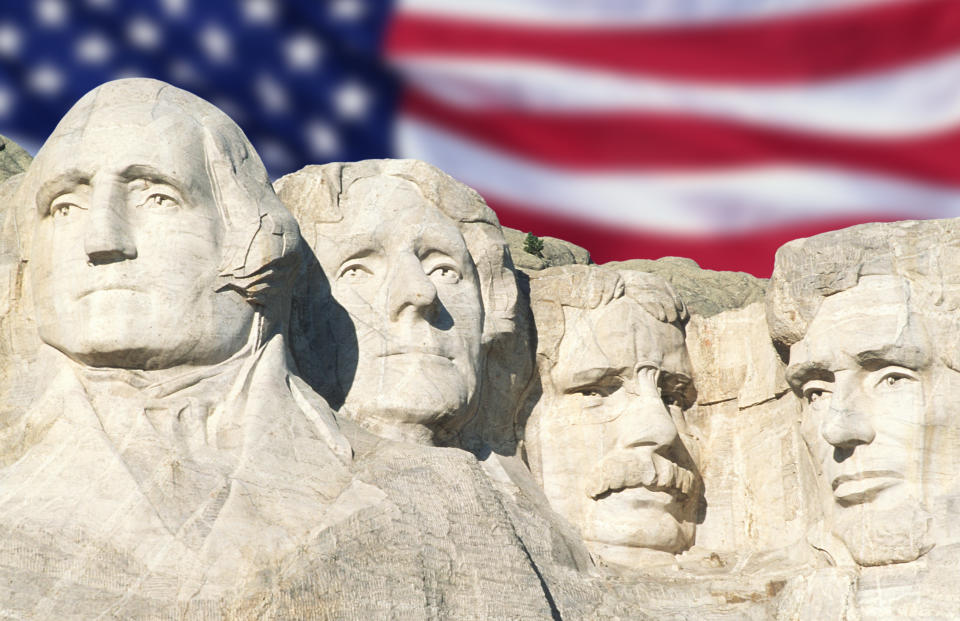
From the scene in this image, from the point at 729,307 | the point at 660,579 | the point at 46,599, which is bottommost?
the point at 46,599

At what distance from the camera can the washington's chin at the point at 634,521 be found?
469 inches

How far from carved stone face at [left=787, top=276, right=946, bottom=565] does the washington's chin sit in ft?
3.33

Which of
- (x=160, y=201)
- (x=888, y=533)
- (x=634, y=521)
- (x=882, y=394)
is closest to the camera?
(x=160, y=201)

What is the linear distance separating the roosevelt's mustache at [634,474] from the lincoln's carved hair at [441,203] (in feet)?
3.36

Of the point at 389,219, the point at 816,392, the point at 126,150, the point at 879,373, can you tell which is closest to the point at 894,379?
the point at 879,373

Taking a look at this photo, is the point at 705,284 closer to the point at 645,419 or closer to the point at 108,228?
the point at 645,419

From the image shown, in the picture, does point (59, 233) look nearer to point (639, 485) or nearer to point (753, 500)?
point (639, 485)

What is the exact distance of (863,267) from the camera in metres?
11.7

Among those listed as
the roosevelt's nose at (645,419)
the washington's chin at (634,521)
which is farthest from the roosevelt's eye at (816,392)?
the washington's chin at (634,521)

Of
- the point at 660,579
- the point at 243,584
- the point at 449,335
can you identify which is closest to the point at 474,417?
the point at 449,335

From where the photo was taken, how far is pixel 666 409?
1244 centimetres

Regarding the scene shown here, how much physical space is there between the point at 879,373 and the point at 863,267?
0.66 metres

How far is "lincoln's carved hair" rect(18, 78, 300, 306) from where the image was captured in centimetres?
1049

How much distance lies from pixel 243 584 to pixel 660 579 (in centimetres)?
333
